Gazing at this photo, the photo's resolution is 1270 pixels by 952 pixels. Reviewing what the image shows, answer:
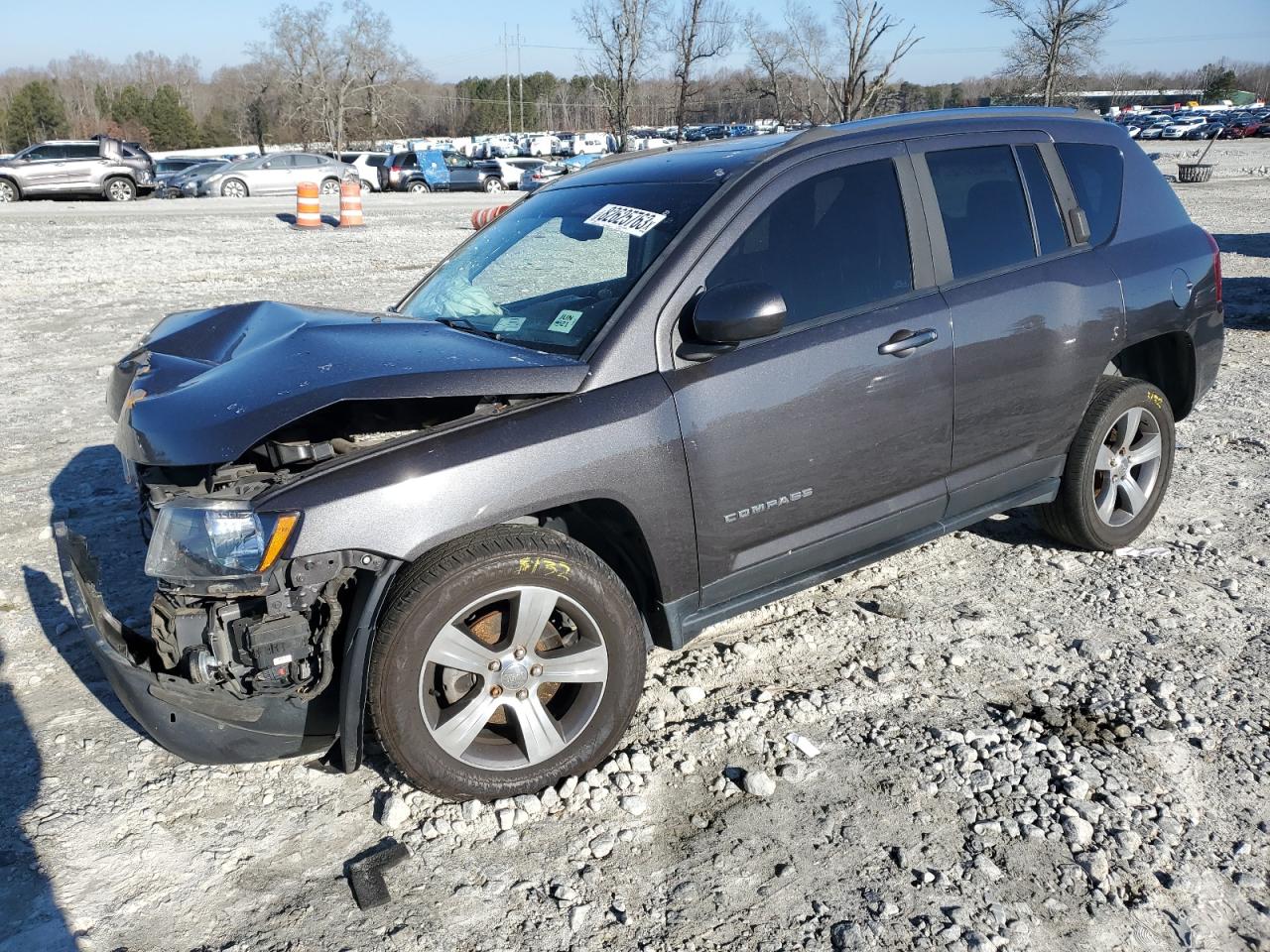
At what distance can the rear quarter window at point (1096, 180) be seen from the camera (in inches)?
175

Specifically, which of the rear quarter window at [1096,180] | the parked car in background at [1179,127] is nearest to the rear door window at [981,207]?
the rear quarter window at [1096,180]

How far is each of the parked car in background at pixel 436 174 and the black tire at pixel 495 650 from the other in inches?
1356

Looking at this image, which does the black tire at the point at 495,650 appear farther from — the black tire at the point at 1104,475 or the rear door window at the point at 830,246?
the black tire at the point at 1104,475

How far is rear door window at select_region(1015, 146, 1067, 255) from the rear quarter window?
0.17 meters

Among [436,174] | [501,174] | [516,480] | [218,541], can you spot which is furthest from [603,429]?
[436,174]

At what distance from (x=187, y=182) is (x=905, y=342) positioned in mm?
32463

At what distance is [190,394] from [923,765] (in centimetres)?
257

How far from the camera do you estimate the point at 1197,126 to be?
62375 mm

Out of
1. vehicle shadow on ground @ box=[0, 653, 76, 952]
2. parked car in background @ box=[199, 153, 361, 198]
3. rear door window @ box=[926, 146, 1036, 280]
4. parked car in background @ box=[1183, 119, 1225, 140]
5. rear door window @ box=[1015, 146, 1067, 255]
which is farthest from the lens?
parked car in background @ box=[1183, 119, 1225, 140]

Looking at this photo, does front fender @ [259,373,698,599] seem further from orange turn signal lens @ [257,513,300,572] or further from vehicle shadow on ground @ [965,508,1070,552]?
vehicle shadow on ground @ [965,508,1070,552]

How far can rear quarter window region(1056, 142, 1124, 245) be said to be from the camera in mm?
4457

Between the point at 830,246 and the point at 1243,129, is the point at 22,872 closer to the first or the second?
the point at 830,246

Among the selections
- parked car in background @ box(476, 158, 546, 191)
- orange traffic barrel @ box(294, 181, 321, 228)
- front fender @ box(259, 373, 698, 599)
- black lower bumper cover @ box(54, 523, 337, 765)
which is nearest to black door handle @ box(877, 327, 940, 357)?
front fender @ box(259, 373, 698, 599)

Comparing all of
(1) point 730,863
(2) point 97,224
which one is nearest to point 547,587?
(1) point 730,863
